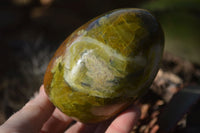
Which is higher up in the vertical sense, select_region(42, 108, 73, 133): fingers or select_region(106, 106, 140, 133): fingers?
select_region(106, 106, 140, 133): fingers

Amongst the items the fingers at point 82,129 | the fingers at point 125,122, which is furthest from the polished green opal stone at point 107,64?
the fingers at point 82,129

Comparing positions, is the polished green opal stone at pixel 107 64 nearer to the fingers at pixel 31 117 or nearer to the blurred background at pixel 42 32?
the fingers at pixel 31 117

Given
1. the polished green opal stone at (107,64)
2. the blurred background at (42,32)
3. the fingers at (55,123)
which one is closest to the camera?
the polished green opal stone at (107,64)

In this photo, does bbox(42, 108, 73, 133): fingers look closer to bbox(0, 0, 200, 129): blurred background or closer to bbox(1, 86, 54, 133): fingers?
bbox(1, 86, 54, 133): fingers

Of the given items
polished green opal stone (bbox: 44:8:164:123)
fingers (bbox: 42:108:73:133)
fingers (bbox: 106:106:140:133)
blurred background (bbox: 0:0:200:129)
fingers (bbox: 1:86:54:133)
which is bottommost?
blurred background (bbox: 0:0:200:129)

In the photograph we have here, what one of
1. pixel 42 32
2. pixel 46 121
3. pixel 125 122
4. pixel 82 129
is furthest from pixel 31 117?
pixel 42 32

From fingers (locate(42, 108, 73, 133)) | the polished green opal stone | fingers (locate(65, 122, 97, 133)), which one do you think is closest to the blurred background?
fingers (locate(42, 108, 73, 133))

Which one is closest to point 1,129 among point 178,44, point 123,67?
point 123,67

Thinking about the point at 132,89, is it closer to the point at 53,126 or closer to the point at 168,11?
the point at 53,126
